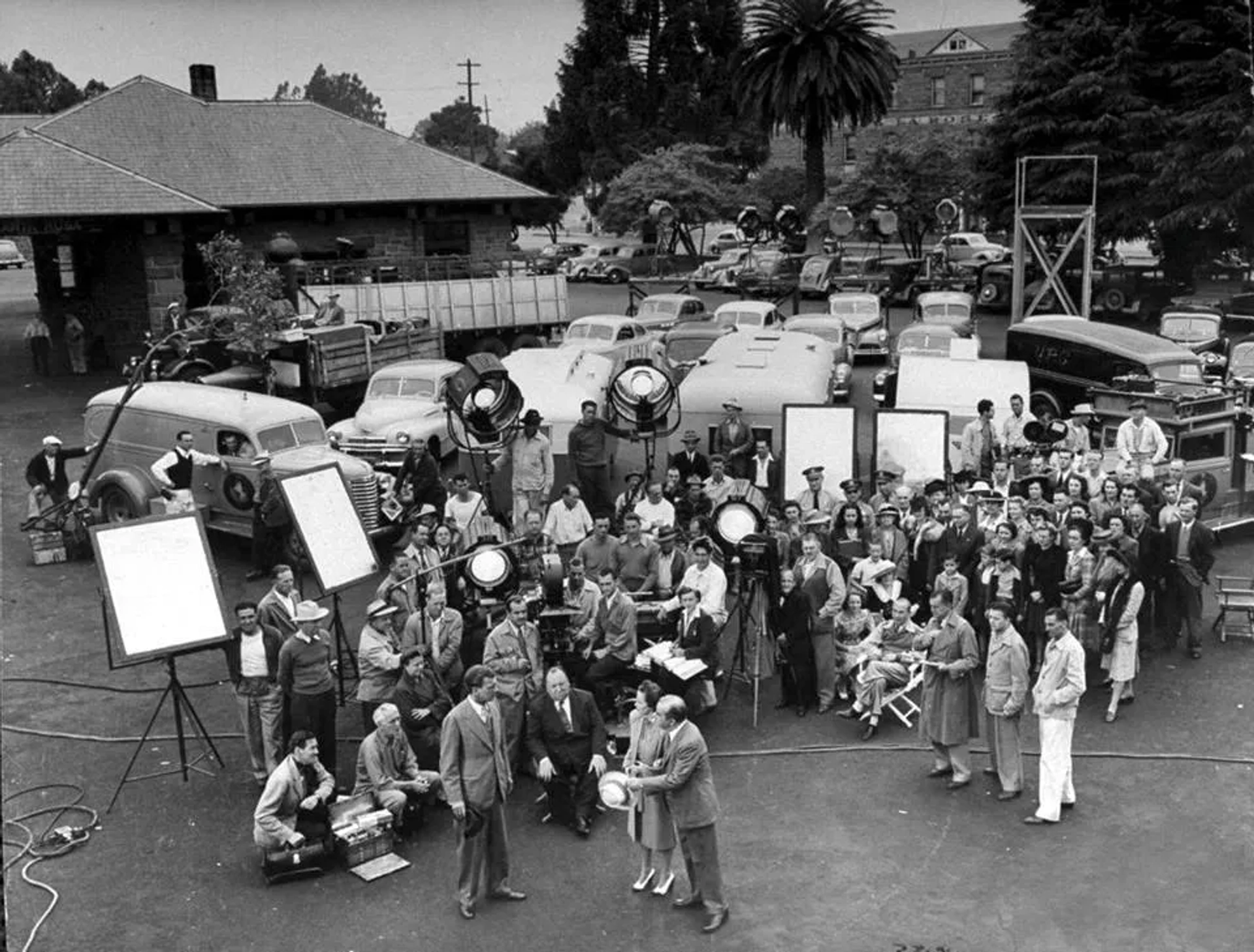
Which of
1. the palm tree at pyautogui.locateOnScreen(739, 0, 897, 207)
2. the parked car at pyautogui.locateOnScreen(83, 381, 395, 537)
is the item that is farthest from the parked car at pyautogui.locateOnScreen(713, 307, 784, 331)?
the palm tree at pyautogui.locateOnScreen(739, 0, 897, 207)

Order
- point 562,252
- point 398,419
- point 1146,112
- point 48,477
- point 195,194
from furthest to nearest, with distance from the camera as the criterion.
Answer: point 562,252
point 1146,112
point 195,194
point 398,419
point 48,477

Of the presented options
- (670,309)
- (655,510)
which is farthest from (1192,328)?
(655,510)

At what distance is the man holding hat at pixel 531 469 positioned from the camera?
14.8 metres

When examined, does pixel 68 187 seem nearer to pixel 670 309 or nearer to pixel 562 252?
pixel 670 309

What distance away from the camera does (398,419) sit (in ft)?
58.9

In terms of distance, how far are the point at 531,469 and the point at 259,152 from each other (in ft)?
64.5

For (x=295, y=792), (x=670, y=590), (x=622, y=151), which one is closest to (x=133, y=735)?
(x=295, y=792)

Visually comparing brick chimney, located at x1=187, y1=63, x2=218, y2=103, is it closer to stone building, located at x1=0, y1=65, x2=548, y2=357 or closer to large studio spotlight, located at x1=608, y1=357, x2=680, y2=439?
stone building, located at x1=0, y1=65, x2=548, y2=357

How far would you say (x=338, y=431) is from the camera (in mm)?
17422

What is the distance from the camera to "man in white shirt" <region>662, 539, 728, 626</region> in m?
11.2

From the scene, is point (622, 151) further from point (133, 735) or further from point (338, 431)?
point (133, 735)

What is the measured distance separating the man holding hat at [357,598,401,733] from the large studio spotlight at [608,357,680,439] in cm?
576

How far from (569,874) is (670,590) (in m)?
3.62

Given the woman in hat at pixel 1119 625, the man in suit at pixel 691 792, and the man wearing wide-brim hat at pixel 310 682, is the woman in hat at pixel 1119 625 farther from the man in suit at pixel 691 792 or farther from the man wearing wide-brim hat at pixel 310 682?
the man wearing wide-brim hat at pixel 310 682
